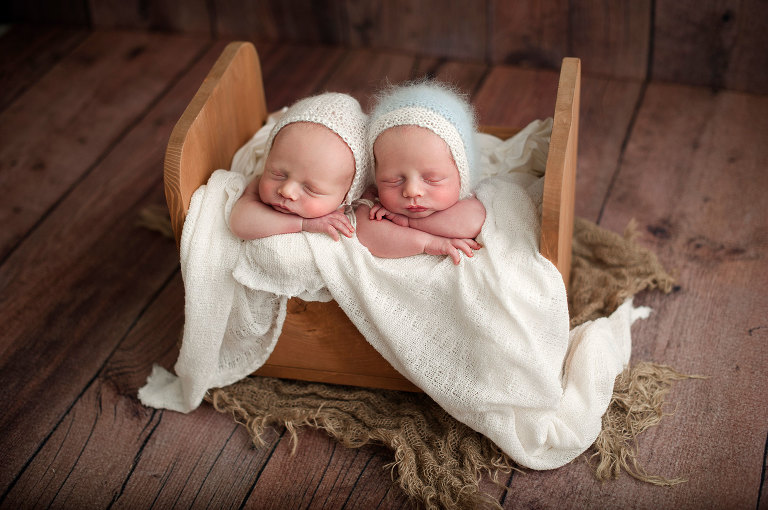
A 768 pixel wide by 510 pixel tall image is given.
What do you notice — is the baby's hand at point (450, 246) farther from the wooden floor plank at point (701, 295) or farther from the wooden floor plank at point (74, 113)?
the wooden floor plank at point (74, 113)

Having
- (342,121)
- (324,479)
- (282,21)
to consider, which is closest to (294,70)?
(282,21)

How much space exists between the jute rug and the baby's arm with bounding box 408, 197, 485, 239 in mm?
294

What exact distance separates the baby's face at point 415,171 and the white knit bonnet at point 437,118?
0.03 ft

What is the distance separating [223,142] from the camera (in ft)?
4.16

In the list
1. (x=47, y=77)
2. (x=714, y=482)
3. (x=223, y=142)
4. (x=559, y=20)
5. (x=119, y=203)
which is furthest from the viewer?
(x=47, y=77)

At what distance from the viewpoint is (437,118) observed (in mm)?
1104

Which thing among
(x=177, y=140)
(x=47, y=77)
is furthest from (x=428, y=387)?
(x=47, y=77)

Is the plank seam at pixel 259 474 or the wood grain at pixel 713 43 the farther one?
the wood grain at pixel 713 43

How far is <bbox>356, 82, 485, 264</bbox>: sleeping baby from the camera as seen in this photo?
1.09 meters

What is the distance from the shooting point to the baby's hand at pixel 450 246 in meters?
1.09

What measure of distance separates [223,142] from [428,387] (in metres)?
0.52

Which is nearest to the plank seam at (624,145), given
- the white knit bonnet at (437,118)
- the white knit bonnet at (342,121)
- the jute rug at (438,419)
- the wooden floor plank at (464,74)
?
the jute rug at (438,419)

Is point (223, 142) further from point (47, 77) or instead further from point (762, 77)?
point (762, 77)

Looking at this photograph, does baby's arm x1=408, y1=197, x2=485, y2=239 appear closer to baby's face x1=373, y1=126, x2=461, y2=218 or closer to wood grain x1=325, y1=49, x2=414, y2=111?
baby's face x1=373, y1=126, x2=461, y2=218
